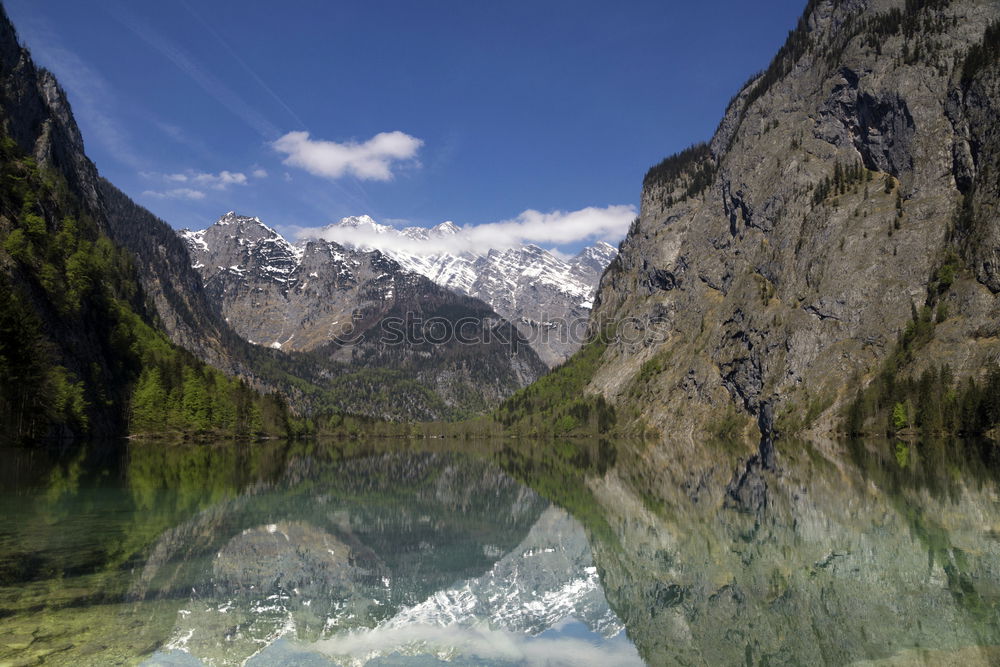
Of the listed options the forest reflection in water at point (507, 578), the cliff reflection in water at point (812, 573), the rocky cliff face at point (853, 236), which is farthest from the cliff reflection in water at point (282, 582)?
the rocky cliff face at point (853, 236)

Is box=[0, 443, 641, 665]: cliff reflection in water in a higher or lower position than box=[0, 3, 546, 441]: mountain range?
lower

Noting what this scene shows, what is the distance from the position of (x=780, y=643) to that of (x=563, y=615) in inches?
226

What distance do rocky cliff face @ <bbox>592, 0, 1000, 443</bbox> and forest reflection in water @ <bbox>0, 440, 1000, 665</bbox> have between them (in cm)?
8602

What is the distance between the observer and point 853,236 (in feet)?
474

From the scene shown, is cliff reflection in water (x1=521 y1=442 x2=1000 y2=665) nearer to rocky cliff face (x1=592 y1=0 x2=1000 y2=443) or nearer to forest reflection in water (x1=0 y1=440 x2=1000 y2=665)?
forest reflection in water (x1=0 y1=440 x2=1000 y2=665)

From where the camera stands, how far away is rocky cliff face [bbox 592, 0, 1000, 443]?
4764 inches

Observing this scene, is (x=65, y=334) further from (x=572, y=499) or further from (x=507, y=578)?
(x=507, y=578)

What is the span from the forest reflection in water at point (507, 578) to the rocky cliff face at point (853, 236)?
282 feet

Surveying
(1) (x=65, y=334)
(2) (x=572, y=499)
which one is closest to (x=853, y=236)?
(2) (x=572, y=499)

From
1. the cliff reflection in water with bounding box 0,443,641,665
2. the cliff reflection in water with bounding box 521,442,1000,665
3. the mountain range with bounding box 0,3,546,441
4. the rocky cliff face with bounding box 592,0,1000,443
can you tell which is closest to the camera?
the cliff reflection in water with bounding box 521,442,1000,665

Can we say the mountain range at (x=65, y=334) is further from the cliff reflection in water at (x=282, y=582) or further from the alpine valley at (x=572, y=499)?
the cliff reflection in water at (x=282, y=582)

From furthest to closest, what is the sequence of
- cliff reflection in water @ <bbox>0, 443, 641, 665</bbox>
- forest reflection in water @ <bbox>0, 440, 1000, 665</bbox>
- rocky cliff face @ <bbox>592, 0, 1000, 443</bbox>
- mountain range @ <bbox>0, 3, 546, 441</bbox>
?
1. rocky cliff face @ <bbox>592, 0, 1000, 443</bbox>
2. mountain range @ <bbox>0, 3, 546, 441</bbox>
3. cliff reflection in water @ <bbox>0, 443, 641, 665</bbox>
4. forest reflection in water @ <bbox>0, 440, 1000, 665</bbox>

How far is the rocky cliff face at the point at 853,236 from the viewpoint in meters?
121

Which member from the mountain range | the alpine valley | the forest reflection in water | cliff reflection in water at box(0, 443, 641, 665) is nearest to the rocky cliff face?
the alpine valley
